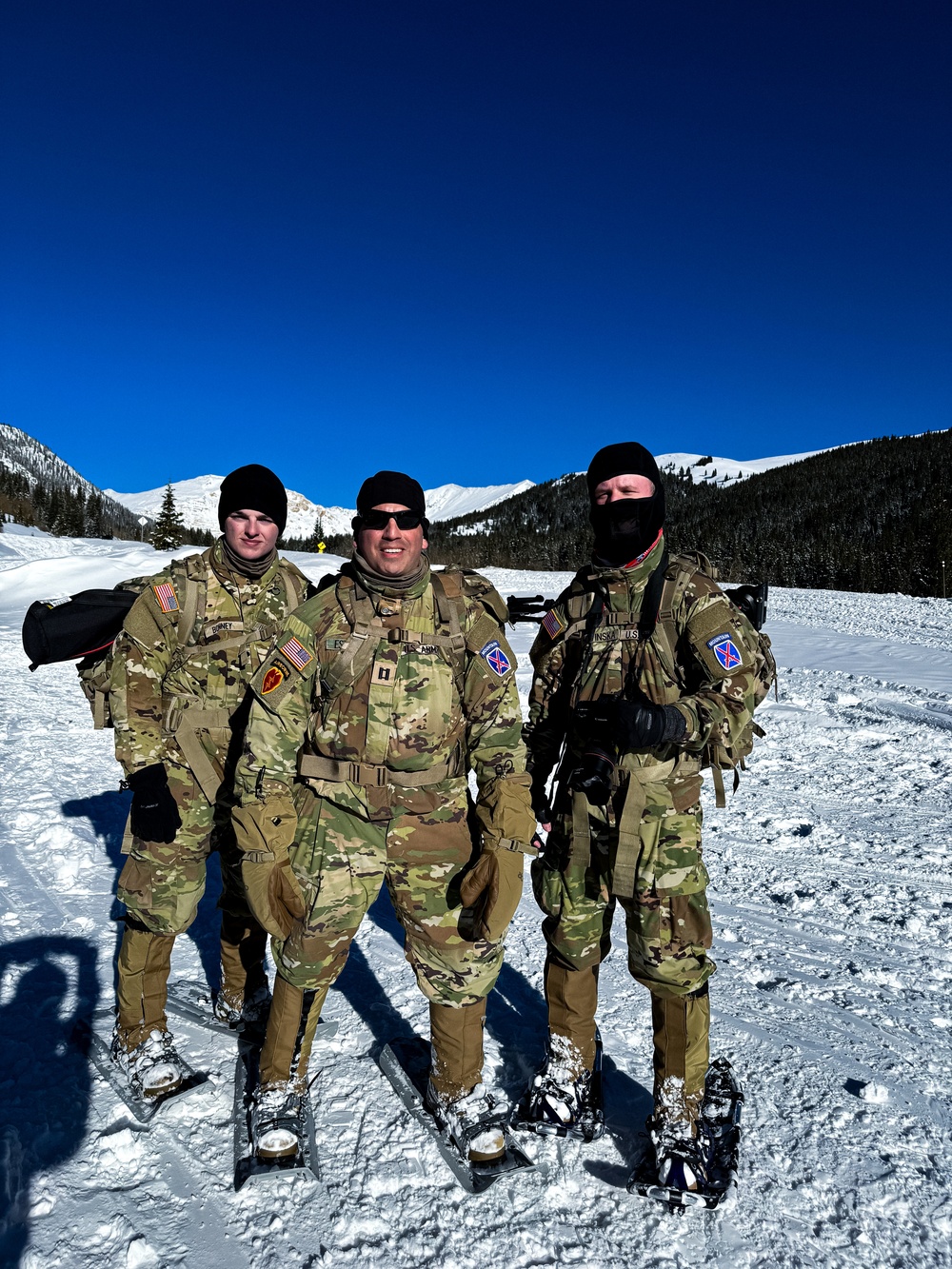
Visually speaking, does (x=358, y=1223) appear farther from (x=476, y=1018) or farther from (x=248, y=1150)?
(x=476, y=1018)

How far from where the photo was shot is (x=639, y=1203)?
2.62 meters

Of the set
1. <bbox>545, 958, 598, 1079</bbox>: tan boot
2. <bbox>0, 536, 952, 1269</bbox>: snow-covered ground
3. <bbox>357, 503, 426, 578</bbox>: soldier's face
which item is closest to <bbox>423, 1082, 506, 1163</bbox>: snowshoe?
<bbox>0, 536, 952, 1269</bbox>: snow-covered ground

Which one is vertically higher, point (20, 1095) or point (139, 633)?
point (139, 633)

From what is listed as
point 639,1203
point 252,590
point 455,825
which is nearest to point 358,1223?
point 639,1203

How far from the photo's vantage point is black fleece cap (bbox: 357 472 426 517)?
8.84 ft

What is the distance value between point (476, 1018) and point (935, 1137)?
1.90 metres

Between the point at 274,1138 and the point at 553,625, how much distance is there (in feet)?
7.42

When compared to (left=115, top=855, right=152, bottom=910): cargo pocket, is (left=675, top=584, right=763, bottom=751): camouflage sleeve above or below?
above

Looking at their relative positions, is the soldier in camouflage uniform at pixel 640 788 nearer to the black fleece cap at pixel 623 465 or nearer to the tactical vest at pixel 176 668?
the black fleece cap at pixel 623 465

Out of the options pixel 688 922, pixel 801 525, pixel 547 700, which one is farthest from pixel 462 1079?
pixel 801 525

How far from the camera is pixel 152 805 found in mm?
2992

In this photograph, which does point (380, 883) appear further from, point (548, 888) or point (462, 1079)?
point (462, 1079)

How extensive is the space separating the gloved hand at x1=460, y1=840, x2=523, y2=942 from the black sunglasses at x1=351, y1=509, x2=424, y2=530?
1.25 metres

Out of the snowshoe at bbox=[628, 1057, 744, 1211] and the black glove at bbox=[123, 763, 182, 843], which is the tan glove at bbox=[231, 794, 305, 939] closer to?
the black glove at bbox=[123, 763, 182, 843]
